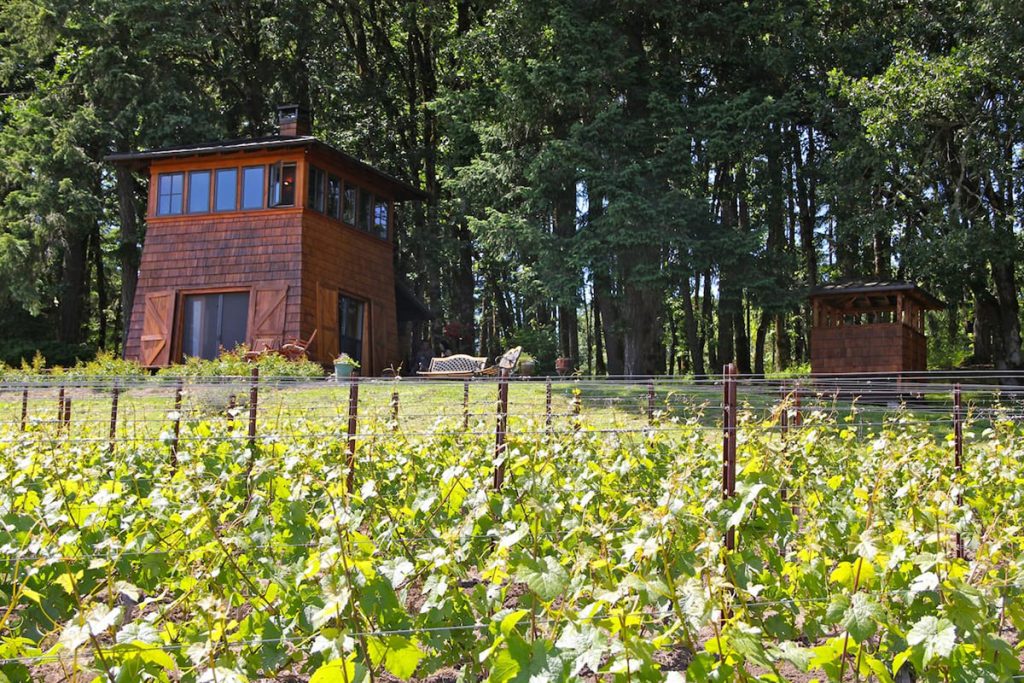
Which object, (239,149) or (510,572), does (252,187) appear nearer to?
(239,149)

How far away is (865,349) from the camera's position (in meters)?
18.3

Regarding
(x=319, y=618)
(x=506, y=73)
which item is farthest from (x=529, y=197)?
(x=319, y=618)

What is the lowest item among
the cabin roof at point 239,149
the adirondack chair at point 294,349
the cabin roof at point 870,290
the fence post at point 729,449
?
the fence post at point 729,449

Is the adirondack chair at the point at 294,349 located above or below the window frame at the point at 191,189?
below

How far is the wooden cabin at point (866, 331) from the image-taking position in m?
18.0

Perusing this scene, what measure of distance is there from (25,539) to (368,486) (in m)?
1.29

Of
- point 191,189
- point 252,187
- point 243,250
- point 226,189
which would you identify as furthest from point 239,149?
point 243,250

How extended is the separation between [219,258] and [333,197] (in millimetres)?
2741

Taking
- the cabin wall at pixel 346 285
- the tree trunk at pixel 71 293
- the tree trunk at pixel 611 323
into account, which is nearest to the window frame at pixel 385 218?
the cabin wall at pixel 346 285

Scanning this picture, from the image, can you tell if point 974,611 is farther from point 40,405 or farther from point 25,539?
point 40,405

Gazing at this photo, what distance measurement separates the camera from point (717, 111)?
63.0ft

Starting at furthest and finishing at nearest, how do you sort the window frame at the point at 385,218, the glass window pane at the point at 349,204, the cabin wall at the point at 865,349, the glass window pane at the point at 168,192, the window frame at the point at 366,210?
the window frame at the point at 385,218, the window frame at the point at 366,210, the glass window pane at the point at 349,204, the glass window pane at the point at 168,192, the cabin wall at the point at 865,349

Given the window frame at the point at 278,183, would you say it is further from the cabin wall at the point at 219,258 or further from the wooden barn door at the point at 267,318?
the wooden barn door at the point at 267,318

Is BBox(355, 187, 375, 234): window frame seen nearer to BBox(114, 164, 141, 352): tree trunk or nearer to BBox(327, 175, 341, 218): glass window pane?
BBox(327, 175, 341, 218): glass window pane
